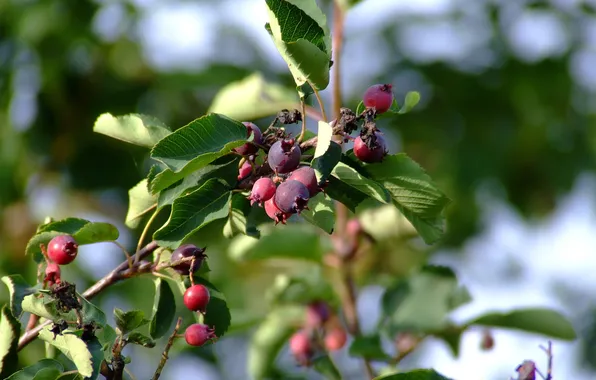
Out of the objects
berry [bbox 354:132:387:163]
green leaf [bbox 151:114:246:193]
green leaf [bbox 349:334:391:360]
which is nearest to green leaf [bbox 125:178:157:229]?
green leaf [bbox 151:114:246:193]

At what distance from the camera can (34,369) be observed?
5.34 ft

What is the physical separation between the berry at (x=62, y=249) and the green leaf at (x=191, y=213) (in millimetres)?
201

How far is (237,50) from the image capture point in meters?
5.77

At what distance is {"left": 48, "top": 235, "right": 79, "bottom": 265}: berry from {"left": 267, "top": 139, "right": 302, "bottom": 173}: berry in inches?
17.1

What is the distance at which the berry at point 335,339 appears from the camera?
10.3 feet

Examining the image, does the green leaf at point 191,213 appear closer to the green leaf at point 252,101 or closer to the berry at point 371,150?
the berry at point 371,150

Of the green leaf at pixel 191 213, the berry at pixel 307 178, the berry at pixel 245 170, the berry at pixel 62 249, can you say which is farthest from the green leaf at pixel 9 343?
the berry at pixel 307 178

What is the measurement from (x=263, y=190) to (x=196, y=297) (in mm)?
272

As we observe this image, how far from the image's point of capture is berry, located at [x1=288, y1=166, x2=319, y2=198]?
4.95 feet

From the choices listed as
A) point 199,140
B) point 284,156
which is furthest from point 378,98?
point 199,140

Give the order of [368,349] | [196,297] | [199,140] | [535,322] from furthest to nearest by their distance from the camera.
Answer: [535,322], [368,349], [196,297], [199,140]

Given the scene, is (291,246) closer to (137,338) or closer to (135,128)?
(135,128)

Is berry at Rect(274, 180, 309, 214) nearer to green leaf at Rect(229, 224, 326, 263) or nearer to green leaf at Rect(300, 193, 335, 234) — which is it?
green leaf at Rect(300, 193, 335, 234)

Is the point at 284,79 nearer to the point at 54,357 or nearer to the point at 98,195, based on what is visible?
the point at 98,195
